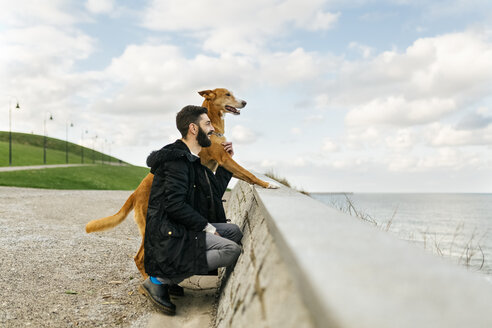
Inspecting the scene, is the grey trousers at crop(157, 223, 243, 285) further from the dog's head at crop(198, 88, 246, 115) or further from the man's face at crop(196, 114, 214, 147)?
the dog's head at crop(198, 88, 246, 115)

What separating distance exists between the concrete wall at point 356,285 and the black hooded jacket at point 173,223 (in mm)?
1451

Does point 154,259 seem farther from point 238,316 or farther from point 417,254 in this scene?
point 417,254

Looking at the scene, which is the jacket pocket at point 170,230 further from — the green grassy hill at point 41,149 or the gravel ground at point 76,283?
the green grassy hill at point 41,149

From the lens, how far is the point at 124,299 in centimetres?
495

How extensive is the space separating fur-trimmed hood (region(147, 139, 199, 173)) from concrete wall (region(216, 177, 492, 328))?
5.52 ft

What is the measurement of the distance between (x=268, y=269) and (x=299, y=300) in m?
0.60

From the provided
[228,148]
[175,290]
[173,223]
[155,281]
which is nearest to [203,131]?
[228,148]

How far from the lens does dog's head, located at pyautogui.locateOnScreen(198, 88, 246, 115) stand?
530 centimetres

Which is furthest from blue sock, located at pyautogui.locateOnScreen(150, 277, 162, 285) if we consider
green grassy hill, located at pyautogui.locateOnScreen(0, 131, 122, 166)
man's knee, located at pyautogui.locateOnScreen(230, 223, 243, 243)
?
green grassy hill, located at pyautogui.locateOnScreen(0, 131, 122, 166)

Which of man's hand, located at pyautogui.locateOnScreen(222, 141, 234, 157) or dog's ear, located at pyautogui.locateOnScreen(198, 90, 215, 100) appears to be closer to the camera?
man's hand, located at pyautogui.locateOnScreen(222, 141, 234, 157)

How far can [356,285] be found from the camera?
4.68ft

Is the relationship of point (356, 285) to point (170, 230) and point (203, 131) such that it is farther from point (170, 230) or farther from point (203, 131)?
point (203, 131)

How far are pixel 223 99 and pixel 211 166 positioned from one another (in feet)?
3.12

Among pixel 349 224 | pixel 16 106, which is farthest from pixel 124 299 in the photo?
pixel 16 106
